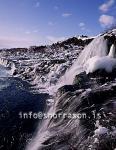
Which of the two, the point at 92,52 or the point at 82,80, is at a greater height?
the point at 92,52

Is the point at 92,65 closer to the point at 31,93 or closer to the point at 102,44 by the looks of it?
the point at 102,44

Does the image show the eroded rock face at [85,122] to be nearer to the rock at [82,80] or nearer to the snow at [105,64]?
the rock at [82,80]

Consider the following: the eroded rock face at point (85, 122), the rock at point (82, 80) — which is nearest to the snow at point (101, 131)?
the eroded rock face at point (85, 122)

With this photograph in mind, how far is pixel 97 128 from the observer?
11.8 meters

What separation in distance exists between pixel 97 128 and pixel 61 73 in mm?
21324

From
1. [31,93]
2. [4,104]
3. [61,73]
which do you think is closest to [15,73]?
[61,73]

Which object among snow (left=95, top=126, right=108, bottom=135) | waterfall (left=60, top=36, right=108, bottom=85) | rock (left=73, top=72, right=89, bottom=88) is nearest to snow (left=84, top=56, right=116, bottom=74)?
rock (left=73, top=72, right=89, bottom=88)

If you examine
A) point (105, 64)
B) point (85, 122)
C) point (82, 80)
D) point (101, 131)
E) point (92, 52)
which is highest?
point (92, 52)

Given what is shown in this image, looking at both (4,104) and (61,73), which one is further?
(61,73)

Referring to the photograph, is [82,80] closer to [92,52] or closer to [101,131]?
[92,52]

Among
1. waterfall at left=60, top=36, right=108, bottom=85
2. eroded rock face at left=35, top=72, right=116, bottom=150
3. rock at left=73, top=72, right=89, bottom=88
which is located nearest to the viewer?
eroded rock face at left=35, top=72, right=116, bottom=150

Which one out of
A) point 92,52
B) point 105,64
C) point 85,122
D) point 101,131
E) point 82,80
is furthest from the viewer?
point 92,52

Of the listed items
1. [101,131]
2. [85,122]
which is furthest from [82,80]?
[101,131]

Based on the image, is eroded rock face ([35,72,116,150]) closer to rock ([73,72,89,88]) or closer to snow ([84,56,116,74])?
rock ([73,72,89,88])
